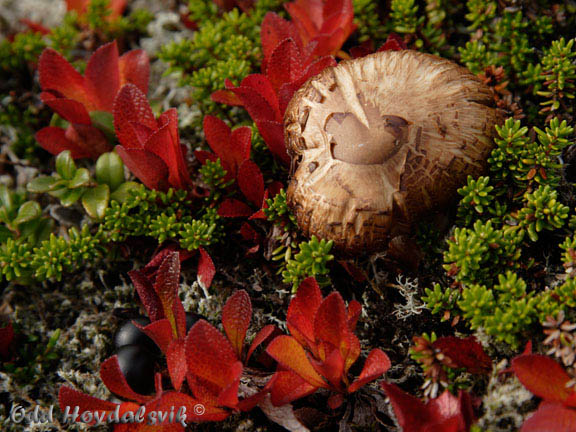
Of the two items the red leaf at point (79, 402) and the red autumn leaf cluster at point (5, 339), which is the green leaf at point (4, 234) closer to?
the red autumn leaf cluster at point (5, 339)

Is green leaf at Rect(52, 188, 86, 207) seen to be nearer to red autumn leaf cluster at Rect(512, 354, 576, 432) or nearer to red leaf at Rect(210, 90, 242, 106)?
red leaf at Rect(210, 90, 242, 106)

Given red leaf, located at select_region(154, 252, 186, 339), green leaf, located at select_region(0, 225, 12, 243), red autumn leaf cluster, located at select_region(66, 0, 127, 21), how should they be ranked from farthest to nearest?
red autumn leaf cluster, located at select_region(66, 0, 127, 21), green leaf, located at select_region(0, 225, 12, 243), red leaf, located at select_region(154, 252, 186, 339)

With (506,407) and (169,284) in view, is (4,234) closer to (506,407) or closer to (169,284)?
(169,284)

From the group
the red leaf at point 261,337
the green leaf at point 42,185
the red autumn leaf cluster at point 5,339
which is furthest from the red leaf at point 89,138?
the red leaf at point 261,337

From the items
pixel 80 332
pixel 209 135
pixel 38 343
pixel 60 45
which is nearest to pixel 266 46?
pixel 209 135

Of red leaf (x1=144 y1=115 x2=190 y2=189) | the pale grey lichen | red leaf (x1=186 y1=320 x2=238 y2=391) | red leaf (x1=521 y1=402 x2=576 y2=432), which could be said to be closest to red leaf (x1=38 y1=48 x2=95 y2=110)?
red leaf (x1=144 y1=115 x2=190 y2=189)

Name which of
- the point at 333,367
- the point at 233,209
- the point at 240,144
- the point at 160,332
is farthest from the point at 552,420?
the point at 240,144
